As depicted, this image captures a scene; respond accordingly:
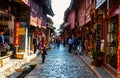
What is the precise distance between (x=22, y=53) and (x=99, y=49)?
17.5 ft

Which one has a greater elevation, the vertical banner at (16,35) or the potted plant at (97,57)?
the vertical banner at (16,35)

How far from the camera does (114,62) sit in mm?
16094

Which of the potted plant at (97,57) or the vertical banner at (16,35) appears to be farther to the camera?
the vertical banner at (16,35)

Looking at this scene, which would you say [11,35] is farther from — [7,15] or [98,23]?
[98,23]

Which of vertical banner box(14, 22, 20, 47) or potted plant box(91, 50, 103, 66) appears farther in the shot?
vertical banner box(14, 22, 20, 47)

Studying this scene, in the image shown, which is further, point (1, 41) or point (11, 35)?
point (11, 35)

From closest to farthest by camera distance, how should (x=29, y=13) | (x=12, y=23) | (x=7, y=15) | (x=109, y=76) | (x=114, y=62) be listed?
(x=109, y=76) → (x=114, y=62) → (x=7, y=15) → (x=12, y=23) → (x=29, y=13)

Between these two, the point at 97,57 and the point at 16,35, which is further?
the point at 16,35

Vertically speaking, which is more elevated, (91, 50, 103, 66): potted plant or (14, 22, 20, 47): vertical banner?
(14, 22, 20, 47): vertical banner

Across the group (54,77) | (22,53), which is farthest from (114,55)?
(22,53)

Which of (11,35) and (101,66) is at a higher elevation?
(11,35)

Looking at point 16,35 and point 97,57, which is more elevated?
point 16,35

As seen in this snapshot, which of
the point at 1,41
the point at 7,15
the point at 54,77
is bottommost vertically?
the point at 54,77

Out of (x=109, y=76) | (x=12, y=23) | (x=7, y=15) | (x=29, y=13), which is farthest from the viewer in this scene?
(x=29, y=13)
